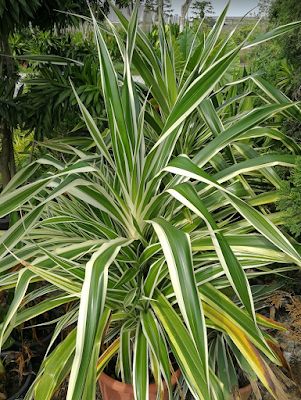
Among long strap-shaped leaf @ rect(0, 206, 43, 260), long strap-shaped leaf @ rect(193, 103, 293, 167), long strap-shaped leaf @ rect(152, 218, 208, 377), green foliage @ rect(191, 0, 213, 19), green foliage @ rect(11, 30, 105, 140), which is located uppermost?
green foliage @ rect(191, 0, 213, 19)

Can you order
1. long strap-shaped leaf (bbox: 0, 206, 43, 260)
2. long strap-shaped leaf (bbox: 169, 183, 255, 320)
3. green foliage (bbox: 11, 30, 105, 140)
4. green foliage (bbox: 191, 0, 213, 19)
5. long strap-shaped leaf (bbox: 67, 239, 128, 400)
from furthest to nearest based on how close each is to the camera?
green foliage (bbox: 191, 0, 213, 19), green foliage (bbox: 11, 30, 105, 140), long strap-shaped leaf (bbox: 0, 206, 43, 260), long strap-shaped leaf (bbox: 169, 183, 255, 320), long strap-shaped leaf (bbox: 67, 239, 128, 400)

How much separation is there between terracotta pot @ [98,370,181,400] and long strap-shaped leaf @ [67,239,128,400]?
0.92 feet

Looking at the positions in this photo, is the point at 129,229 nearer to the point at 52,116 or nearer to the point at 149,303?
the point at 149,303

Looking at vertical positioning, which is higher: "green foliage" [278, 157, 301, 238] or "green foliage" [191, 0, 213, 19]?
"green foliage" [191, 0, 213, 19]

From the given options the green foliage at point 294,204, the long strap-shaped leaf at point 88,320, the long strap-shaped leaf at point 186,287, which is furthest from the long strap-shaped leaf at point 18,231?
the green foliage at point 294,204

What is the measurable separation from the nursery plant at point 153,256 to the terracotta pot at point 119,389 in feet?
0.09

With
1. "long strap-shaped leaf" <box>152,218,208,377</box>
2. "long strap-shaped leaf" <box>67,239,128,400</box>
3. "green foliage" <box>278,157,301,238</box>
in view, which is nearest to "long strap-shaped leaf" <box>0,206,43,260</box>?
"long strap-shaped leaf" <box>67,239,128,400</box>

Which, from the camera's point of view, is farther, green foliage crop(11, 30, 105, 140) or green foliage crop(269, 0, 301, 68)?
green foliage crop(11, 30, 105, 140)

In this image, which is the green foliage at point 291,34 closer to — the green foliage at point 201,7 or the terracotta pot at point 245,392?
the terracotta pot at point 245,392

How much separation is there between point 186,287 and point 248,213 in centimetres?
26

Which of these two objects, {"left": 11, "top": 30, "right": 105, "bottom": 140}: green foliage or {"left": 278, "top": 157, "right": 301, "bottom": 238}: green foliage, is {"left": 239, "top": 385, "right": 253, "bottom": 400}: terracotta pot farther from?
{"left": 11, "top": 30, "right": 105, "bottom": 140}: green foliage

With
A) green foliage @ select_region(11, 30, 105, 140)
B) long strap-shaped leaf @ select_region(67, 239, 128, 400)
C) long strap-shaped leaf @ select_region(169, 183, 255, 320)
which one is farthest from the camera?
green foliage @ select_region(11, 30, 105, 140)

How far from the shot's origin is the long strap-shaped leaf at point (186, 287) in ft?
2.77

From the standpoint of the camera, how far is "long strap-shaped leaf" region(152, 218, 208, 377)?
0.84 metres
